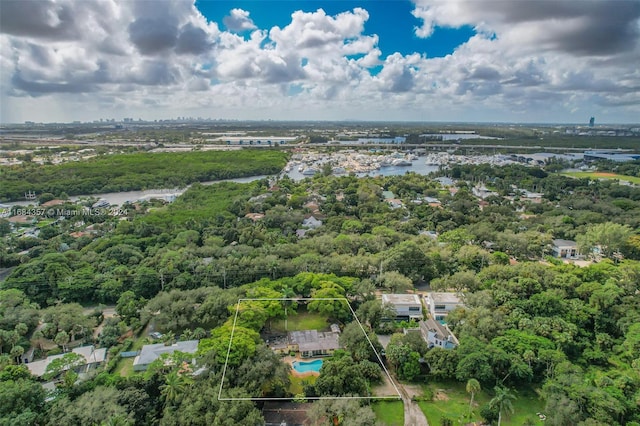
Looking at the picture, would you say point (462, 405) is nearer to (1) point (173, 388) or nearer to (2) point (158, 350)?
(1) point (173, 388)

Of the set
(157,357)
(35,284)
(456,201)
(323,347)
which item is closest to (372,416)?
(323,347)

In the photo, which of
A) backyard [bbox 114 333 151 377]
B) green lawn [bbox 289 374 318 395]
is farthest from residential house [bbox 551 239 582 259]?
backyard [bbox 114 333 151 377]

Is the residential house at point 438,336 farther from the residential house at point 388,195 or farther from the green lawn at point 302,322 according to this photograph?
the residential house at point 388,195

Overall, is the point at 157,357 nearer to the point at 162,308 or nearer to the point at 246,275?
the point at 162,308

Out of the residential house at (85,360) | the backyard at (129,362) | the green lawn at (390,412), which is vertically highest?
the residential house at (85,360)

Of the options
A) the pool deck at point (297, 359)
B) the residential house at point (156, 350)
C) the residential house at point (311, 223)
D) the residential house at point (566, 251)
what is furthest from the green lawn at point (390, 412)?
the residential house at point (566, 251)
